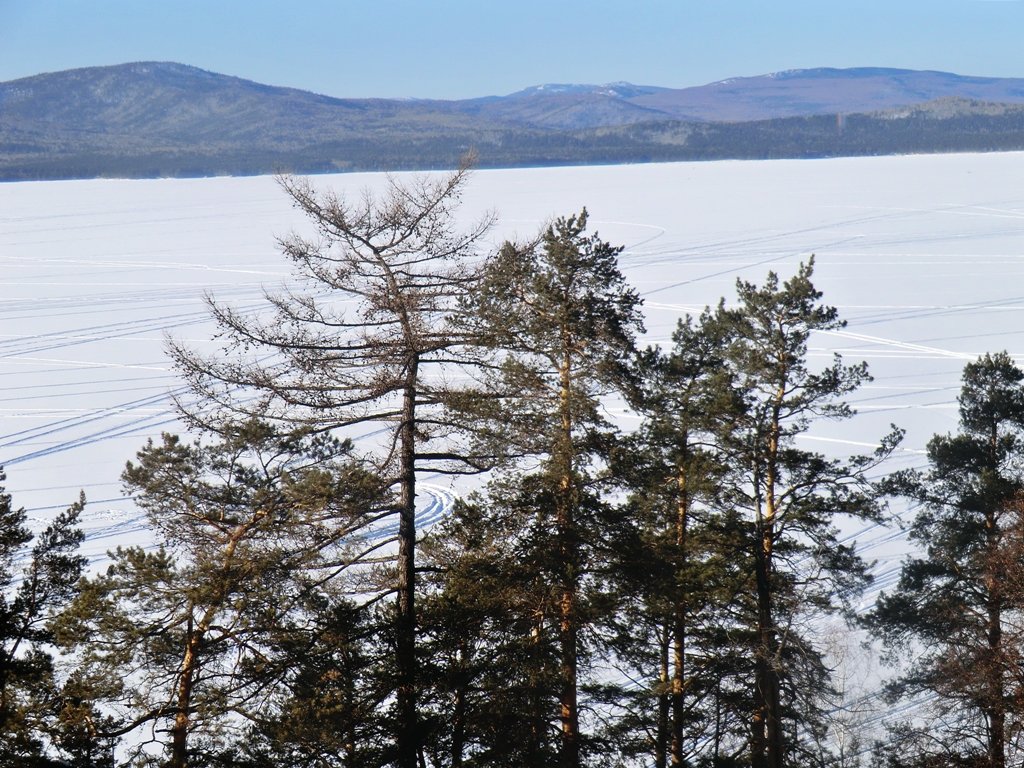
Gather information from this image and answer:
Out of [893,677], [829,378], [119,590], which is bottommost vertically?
[893,677]

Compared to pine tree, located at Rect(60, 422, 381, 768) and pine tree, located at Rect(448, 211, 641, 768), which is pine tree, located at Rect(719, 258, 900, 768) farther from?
pine tree, located at Rect(60, 422, 381, 768)

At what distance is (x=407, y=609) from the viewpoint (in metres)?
7.84

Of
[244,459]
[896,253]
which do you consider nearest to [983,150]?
[896,253]

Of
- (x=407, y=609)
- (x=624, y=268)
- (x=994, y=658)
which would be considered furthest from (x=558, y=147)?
(x=407, y=609)

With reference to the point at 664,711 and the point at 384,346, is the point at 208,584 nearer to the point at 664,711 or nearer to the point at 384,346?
the point at 384,346

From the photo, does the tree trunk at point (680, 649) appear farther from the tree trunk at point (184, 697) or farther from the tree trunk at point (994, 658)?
the tree trunk at point (184, 697)

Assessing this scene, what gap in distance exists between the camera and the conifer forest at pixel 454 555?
7.38 meters

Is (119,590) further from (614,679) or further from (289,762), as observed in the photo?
(614,679)

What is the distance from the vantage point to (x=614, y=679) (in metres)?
12.5

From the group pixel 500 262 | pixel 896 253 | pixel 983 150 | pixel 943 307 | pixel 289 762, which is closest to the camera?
pixel 289 762

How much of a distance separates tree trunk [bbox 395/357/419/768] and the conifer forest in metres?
0.02

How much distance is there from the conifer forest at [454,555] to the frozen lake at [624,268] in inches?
168

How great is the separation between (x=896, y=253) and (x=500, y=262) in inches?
1443

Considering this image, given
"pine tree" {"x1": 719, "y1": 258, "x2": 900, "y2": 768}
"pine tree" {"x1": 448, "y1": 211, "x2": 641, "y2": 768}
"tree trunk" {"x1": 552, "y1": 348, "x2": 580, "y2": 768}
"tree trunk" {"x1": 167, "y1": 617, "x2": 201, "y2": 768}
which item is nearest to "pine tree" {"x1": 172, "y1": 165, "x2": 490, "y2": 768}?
"pine tree" {"x1": 448, "y1": 211, "x2": 641, "y2": 768}
